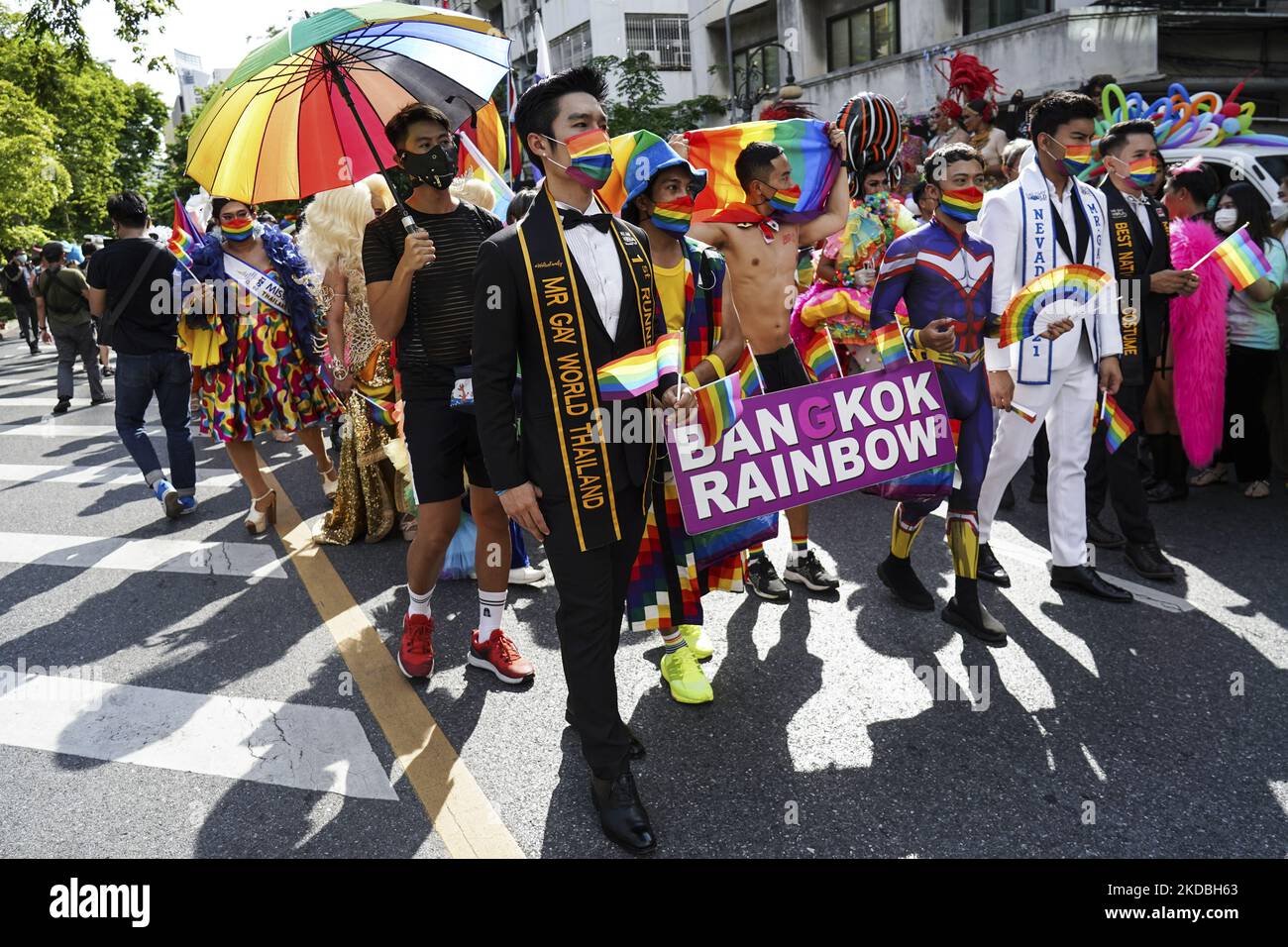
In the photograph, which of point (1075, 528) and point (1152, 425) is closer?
point (1075, 528)

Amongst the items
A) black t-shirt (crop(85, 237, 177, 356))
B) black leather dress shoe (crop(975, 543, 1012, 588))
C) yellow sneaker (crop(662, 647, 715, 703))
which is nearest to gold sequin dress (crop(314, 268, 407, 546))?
black t-shirt (crop(85, 237, 177, 356))

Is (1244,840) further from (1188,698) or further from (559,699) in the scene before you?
(559,699)

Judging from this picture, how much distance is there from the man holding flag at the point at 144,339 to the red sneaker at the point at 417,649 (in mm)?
3465

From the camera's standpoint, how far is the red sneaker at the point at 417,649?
3836 mm

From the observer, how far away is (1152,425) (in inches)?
233

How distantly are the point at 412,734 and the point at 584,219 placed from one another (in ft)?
6.44

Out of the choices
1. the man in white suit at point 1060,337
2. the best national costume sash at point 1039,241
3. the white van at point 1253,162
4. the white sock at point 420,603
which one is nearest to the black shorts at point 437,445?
the white sock at point 420,603

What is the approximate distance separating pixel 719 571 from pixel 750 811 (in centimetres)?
106

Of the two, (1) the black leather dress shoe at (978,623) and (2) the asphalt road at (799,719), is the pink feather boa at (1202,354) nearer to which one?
(2) the asphalt road at (799,719)

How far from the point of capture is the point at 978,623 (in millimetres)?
3957

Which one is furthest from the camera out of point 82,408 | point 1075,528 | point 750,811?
point 82,408

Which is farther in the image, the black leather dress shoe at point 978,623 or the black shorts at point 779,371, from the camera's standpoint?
the black shorts at point 779,371

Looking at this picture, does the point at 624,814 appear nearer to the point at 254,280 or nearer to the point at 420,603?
the point at 420,603
